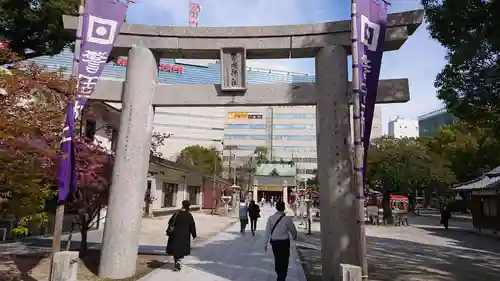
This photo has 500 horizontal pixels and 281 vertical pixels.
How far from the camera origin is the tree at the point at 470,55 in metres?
7.93

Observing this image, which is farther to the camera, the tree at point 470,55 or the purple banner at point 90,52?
the tree at point 470,55

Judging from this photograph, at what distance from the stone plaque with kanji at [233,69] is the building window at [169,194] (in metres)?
18.4

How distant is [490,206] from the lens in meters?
21.1

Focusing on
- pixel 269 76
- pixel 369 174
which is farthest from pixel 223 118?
pixel 369 174

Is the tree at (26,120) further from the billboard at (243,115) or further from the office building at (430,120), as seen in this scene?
the office building at (430,120)

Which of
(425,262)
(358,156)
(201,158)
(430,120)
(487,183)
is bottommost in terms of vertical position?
(425,262)

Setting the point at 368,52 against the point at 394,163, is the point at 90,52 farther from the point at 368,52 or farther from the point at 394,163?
the point at 394,163

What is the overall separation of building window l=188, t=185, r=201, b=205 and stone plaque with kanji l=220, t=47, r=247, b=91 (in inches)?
957

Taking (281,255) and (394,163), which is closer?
(281,255)

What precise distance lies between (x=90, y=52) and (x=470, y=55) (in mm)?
8295

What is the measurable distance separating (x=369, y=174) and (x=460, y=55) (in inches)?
773

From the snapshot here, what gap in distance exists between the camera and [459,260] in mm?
12102

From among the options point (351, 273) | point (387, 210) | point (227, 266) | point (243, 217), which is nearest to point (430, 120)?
point (387, 210)

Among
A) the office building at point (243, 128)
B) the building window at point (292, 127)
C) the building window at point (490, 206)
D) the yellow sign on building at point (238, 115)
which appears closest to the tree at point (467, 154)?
the building window at point (490, 206)
